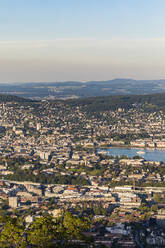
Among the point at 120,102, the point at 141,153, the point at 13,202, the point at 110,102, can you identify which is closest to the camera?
the point at 13,202

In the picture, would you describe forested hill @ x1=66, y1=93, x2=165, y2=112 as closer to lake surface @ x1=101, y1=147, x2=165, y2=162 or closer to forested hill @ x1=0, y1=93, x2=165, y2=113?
forested hill @ x1=0, y1=93, x2=165, y2=113

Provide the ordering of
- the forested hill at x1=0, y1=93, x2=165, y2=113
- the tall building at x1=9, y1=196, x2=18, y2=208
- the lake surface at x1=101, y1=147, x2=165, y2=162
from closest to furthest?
the tall building at x1=9, y1=196, x2=18, y2=208 < the lake surface at x1=101, y1=147, x2=165, y2=162 < the forested hill at x1=0, y1=93, x2=165, y2=113

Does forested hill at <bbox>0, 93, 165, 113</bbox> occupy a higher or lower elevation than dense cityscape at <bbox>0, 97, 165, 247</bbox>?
→ higher

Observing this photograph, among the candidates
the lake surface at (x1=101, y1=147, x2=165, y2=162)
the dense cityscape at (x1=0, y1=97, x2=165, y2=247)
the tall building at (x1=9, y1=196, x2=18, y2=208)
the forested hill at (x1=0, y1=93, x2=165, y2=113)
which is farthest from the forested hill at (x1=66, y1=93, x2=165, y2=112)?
the tall building at (x1=9, y1=196, x2=18, y2=208)

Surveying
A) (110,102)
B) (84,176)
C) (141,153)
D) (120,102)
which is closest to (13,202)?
(84,176)

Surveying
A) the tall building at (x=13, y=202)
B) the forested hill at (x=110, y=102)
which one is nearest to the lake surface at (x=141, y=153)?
the tall building at (x=13, y=202)

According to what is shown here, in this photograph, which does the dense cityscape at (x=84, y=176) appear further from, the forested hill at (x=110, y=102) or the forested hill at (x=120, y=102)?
the forested hill at (x=120, y=102)

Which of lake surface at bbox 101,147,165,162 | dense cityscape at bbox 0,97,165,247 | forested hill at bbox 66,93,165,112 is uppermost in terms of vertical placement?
forested hill at bbox 66,93,165,112

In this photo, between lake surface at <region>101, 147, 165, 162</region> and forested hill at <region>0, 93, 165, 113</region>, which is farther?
forested hill at <region>0, 93, 165, 113</region>

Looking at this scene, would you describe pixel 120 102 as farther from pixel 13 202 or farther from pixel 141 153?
pixel 13 202
